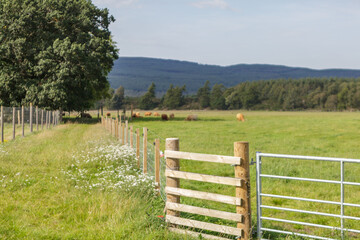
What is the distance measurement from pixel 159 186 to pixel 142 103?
491ft

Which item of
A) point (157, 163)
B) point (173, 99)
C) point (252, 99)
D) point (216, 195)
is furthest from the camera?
point (173, 99)

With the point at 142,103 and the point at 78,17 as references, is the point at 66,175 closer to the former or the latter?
the point at 78,17

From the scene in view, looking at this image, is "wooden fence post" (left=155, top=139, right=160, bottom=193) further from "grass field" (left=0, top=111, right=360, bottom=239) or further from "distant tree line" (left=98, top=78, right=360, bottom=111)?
"distant tree line" (left=98, top=78, right=360, bottom=111)

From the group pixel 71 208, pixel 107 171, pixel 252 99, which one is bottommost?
pixel 71 208

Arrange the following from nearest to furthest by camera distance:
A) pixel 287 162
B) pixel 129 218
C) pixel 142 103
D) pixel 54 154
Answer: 1. pixel 129 218
2. pixel 54 154
3. pixel 287 162
4. pixel 142 103

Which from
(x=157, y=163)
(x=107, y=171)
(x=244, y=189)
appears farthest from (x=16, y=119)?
(x=244, y=189)

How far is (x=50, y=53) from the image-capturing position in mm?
41125

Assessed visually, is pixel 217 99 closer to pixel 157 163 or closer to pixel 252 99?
pixel 252 99

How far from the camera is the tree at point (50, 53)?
40281mm

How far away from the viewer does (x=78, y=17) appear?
146 feet

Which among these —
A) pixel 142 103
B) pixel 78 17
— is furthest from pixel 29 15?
pixel 142 103

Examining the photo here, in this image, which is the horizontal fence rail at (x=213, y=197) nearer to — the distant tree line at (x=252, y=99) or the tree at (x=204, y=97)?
the distant tree line at (x=252, y=99)

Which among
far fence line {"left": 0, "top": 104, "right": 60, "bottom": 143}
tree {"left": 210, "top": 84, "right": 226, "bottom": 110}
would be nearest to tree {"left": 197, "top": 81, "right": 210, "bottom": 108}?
tree {"left": 210, "top": 84, "right": 226, "bottom": 110}

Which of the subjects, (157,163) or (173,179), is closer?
(173,179)
